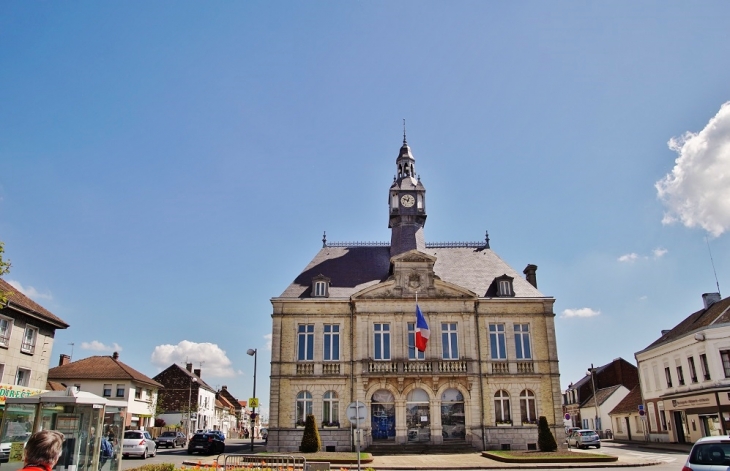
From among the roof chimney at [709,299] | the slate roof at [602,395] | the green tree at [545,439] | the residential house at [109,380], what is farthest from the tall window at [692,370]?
the residential house at [109,380]

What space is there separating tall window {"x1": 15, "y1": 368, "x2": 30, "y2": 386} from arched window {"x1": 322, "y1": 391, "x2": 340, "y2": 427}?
16.2m

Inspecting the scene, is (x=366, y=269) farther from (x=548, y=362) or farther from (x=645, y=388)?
(x=645, y=388)

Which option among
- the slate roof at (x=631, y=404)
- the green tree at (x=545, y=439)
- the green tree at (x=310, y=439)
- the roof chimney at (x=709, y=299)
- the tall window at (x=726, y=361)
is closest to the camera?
the green tree at (x=545, y=439)

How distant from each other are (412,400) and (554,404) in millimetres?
8611

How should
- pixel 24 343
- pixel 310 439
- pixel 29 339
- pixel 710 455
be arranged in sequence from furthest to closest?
pixel 29 339 < pixel 24 343 < pixel 310 439 < pixel 710 455

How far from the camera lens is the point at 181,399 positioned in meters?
68.6

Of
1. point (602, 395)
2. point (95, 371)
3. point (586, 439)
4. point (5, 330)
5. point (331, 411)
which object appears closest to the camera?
point (5, 330)

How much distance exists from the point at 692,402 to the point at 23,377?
131 feet

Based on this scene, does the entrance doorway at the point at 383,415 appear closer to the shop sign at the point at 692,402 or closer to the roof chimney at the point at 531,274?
the roof chimney at the point at 531,274

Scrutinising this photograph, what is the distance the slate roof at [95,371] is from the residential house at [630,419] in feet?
145

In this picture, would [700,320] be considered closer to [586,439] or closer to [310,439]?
[586,439]

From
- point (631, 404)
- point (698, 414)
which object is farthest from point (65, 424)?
point (631, 404)

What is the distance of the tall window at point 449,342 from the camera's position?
115ft

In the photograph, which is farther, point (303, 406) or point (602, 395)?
point (602, 395)
